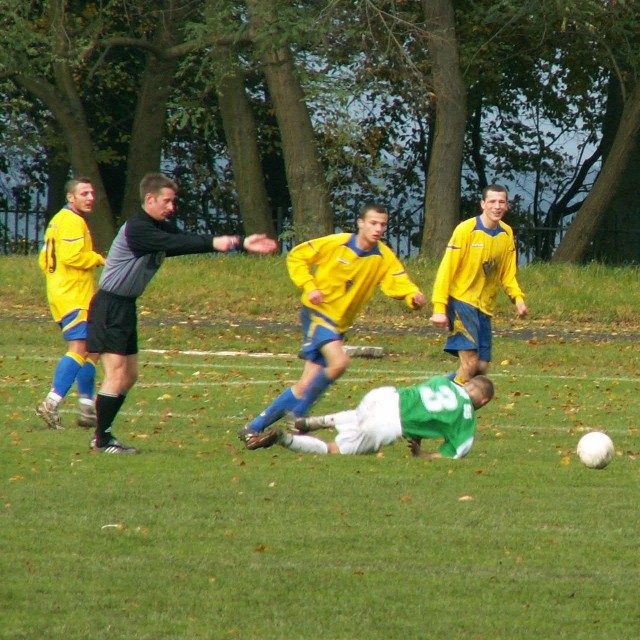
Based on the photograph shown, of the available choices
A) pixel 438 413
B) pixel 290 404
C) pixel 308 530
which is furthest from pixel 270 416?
pixel 308 530

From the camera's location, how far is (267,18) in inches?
920

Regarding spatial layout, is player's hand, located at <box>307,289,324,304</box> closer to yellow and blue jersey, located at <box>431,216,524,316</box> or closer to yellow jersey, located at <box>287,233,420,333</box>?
yellow jersey, located at <box>287,233,420,333</box>

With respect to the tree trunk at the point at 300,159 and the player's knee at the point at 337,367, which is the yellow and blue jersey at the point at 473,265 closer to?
the player's knee at the point at 337,367

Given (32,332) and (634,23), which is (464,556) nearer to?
(32,332)

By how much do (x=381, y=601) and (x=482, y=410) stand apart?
733 centimetres

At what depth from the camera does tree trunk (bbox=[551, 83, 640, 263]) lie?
2661 cm

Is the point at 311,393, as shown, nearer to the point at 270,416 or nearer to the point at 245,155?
the point at 270,416

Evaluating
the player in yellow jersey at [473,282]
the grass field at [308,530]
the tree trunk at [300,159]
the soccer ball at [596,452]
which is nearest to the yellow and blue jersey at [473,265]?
the player in yellow jersey at [473,282]

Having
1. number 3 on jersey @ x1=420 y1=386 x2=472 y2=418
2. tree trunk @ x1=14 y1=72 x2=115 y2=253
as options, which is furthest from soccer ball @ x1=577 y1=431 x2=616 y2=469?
tree trunk @ x1=14 y1=72 x2=115 y2=253

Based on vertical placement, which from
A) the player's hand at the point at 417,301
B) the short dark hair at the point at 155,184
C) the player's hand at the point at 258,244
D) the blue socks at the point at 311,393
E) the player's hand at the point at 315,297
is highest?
the short dark hair at the point at 155,184

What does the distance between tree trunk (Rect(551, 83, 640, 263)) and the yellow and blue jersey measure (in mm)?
15361

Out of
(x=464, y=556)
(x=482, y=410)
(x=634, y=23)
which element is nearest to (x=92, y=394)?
(x=482, y=410)

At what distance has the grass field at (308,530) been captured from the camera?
5613mm

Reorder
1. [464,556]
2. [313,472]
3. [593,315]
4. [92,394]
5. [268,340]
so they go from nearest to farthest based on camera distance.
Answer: [464,556] → [313,472] → [92,394] → [268,340] → [593,315]
